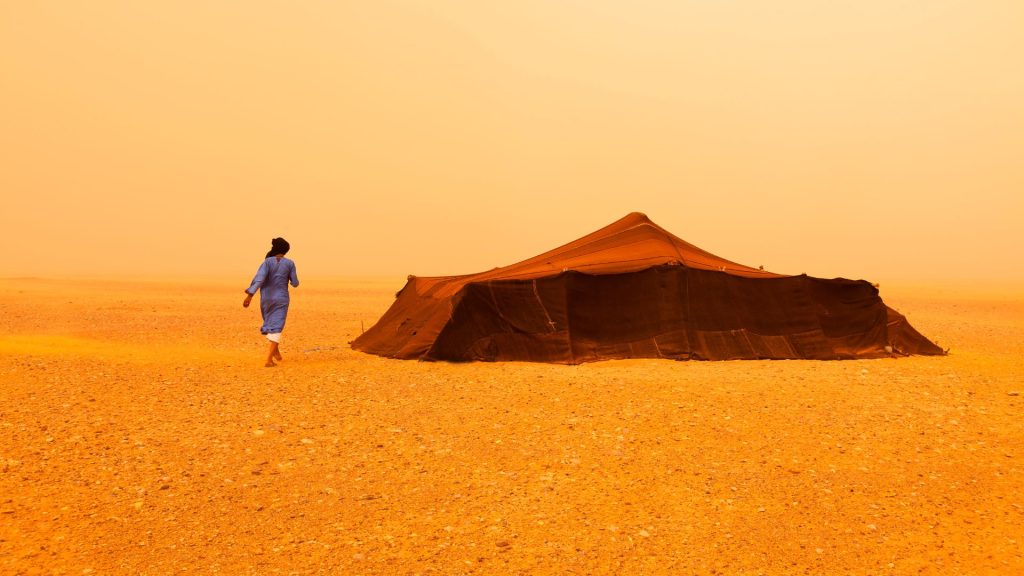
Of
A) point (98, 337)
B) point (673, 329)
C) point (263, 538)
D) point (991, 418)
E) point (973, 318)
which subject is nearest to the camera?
point (263, 538)

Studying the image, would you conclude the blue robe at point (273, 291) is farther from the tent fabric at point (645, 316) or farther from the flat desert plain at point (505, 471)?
the tent fabric at point (645, 316)

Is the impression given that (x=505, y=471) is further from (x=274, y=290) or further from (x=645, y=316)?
(x=645, y=316)

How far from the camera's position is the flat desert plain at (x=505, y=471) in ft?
13.2

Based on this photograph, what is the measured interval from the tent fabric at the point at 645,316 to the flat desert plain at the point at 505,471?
1.52 metres

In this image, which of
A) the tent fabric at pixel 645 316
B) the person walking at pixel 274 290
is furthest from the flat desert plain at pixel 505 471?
the tent fabric at pixel 645 316

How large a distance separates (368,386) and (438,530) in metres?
4.79

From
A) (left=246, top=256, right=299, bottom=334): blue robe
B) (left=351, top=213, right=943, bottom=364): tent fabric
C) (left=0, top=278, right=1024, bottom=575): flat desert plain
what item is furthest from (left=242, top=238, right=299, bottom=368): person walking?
(left=351, top=213, right=943, bottom=364): tent fabric

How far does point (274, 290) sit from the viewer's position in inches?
422

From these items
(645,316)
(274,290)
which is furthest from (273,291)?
(645,316)

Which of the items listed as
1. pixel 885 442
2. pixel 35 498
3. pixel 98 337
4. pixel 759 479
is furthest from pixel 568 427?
pixel 98 337

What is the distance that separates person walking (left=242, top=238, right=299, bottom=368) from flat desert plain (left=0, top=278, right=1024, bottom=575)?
0.90m

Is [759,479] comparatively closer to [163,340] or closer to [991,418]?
[991,418]

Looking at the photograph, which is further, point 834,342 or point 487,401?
point 834,342

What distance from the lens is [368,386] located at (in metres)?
8.86
